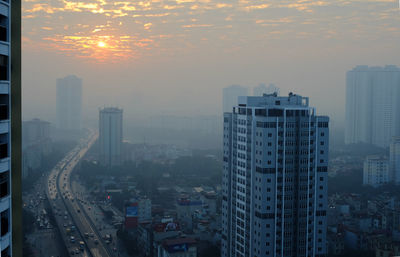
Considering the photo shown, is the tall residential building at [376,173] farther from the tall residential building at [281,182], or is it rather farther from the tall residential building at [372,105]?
the tall residential building at [281,182]

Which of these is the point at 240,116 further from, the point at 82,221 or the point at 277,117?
the point at 82,221

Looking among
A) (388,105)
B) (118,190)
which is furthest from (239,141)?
(388,105)

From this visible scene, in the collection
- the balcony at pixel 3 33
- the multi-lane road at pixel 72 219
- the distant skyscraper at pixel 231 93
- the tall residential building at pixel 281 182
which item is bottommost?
the multi-lane road at pixel 72 219

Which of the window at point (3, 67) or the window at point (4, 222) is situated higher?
the window at point (3, 67)

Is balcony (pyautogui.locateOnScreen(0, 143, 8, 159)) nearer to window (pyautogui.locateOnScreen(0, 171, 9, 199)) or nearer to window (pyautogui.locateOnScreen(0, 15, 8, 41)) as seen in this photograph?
window (pyautogui.locateOnScreen(0, 171, 9, 199))

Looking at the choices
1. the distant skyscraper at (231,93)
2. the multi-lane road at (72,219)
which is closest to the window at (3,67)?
the multi-lane road at (72,219)

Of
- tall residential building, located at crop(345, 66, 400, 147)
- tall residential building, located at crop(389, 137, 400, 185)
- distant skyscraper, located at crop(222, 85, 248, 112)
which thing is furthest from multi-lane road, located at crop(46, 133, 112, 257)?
tall residential building, located at crop(345, 66, 400, 147)
